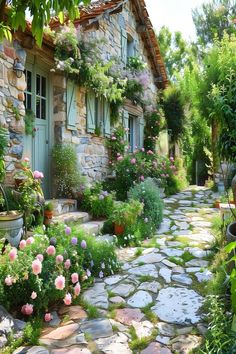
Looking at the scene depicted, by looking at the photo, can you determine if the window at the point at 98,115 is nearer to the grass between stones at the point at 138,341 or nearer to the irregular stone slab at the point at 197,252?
the irregular stone slab at the point at 197,252

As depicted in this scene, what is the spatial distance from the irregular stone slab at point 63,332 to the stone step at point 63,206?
8.97ft

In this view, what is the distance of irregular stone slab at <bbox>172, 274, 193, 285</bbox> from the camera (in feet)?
11.6

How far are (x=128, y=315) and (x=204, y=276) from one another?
3.96 feet

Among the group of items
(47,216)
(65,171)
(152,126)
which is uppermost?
(152,126)

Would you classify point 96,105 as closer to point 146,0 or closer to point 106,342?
point 146,0

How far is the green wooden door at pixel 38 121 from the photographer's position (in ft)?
18.6

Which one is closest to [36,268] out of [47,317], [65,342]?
[47,317]

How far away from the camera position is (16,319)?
2648 millimetres

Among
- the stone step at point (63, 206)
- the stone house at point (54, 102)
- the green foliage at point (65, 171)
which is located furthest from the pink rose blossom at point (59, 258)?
the green foliage at point (65, 171)

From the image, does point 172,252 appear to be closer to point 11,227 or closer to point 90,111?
point 11,227

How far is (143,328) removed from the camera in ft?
8.67

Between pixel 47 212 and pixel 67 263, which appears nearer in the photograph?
pixel 67 263

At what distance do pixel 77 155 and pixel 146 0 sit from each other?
6.06 metres

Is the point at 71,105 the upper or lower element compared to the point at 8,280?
upper
